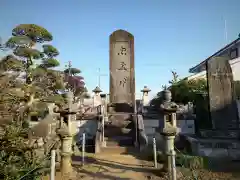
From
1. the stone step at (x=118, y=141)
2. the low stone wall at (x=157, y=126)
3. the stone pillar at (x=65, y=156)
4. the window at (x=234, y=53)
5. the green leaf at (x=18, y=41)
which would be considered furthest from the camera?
the window at (x=234, y=53)

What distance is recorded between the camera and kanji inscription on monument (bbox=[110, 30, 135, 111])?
44.8 ft

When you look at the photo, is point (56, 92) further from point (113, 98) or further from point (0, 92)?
point (0, 92)

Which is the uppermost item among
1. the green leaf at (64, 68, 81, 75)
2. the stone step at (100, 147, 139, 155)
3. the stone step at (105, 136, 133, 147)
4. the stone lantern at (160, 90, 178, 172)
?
the green leaf at (64, 68, 81, 75)

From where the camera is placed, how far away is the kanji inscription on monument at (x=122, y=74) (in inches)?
538

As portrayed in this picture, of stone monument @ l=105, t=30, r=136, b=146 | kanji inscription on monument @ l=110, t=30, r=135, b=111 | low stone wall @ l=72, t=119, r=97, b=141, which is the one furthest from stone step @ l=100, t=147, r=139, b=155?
kanji inscription on monument @ l=110, t=30, r=135, b=111

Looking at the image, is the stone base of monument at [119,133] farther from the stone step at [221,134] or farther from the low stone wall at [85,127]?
the stone step at [221,134]

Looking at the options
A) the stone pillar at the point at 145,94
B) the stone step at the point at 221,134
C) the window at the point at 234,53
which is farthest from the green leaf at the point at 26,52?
the window at the point at 234,53

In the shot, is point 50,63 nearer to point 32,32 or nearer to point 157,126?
point 32,32

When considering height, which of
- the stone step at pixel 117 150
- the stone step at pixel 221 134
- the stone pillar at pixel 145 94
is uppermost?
the stone pillar at pixel 145 94

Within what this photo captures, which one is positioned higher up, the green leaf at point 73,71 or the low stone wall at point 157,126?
the green leaf at point 73,71

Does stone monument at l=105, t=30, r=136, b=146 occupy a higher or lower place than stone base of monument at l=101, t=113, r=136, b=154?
higher

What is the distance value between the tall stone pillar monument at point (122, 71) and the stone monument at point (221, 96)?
532 centimetres

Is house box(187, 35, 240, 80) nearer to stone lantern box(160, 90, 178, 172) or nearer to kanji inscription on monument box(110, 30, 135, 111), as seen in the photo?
kanji inscription on monument box(110, 30, 135, 111)

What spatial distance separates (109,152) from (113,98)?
5637 millimetres
